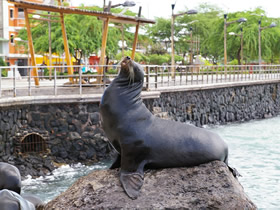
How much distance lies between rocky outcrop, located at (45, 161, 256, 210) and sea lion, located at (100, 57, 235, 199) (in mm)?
127

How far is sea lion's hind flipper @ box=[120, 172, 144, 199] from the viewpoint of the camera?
555 centimetres

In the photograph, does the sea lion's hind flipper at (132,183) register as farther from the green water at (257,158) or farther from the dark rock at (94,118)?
the dark rock at (94,118)

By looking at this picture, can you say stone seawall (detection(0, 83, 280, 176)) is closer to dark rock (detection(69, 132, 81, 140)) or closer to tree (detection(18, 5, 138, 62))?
dark rock (detection(69, 132, 81, 140))

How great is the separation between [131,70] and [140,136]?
Answer: 74cm

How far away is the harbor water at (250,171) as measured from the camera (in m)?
11.9

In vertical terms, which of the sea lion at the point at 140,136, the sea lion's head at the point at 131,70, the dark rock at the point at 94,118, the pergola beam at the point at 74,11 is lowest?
the dark rock at the point at 94,118

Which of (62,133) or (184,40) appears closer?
(62,133)

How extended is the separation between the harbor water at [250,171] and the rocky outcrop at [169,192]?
545 centimetres

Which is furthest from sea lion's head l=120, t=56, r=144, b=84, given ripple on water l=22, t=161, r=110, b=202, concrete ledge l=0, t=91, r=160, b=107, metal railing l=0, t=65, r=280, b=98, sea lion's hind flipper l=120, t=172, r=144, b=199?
concrete ledge l=0, t=91, r=160, b=107

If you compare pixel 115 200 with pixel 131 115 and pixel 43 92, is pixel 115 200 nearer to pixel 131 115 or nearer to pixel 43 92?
→ pixel 131 115

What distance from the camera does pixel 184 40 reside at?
6438 cm

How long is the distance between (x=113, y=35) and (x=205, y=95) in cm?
1953

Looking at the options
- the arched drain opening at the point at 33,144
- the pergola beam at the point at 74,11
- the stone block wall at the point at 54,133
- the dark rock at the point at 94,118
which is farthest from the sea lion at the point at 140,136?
the pergola beam at the point at 74,11

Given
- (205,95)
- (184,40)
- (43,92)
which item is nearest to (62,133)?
(43,92)
